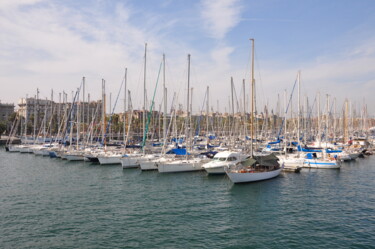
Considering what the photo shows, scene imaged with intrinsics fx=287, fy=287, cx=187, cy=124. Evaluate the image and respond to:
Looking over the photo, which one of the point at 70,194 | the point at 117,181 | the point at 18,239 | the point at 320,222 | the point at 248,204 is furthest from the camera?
the point at 117,181

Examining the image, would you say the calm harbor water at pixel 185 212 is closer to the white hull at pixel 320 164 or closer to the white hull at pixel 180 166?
the white hull at pixel 180 166

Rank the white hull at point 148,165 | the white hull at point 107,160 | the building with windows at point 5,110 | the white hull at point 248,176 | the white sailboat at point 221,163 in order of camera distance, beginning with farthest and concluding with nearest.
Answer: the building with windows at point 5,110, the white hull at point 107,160, the white hull at point 148,165, the white sailboat at point 221,163, the white hull at point 248,176

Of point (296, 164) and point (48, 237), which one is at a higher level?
point (296, 164)

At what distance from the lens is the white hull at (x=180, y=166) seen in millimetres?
40812

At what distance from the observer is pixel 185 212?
23.5 meters

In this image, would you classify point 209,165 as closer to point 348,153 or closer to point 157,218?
point 157,218

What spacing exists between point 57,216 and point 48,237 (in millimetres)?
4288

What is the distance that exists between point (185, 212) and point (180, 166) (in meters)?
17.9

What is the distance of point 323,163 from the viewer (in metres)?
44.2

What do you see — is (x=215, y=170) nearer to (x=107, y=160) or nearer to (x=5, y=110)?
(x=107, y=160)

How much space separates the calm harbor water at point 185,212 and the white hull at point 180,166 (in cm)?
210

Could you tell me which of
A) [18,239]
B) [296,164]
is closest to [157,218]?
[18,239]

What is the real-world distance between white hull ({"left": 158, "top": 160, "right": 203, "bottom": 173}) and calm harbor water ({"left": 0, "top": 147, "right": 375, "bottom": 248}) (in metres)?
2.10

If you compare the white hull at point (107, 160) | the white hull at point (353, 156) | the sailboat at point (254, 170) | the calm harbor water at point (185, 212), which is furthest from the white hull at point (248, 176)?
the white hull at point (353, 156)
